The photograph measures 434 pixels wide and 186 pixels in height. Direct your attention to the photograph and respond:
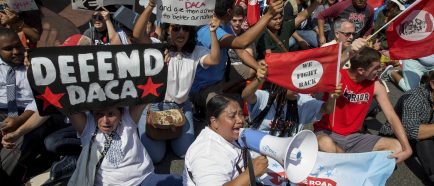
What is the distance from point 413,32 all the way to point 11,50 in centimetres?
390

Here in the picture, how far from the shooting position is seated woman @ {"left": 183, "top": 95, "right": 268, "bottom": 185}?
277 cm

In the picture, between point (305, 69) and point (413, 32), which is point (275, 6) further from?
point (413, 32)

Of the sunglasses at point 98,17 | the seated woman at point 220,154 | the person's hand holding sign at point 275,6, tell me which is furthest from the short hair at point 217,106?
the sunglasses at point 98,17

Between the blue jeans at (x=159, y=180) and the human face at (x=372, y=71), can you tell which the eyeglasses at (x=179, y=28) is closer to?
the blue jeans at (x=159, y=180)

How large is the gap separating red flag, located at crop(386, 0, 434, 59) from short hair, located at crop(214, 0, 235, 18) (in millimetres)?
1886

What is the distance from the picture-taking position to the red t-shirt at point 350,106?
168 inches

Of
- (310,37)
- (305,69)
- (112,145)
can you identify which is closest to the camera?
(112,145)

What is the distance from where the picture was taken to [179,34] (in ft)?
15.2

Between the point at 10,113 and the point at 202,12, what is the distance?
7.09ft

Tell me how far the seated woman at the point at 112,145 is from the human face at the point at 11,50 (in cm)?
116

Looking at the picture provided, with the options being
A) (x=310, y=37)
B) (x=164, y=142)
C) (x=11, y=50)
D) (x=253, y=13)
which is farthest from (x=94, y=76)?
(x=310, y=37)

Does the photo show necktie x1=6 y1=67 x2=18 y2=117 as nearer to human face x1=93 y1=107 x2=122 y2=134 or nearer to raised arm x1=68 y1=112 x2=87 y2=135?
raised arm x1=68 y1=112 x2=87 y2=135

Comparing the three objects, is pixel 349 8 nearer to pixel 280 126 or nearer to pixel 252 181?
pixel 280 126

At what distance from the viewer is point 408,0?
27.2ft
